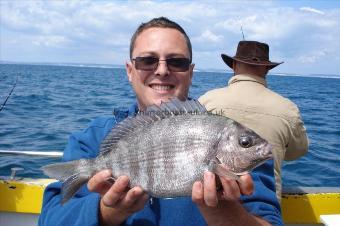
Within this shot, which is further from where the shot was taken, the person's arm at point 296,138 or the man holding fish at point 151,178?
the person's arm at point 296,138

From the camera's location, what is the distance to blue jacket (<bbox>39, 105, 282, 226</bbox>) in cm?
240

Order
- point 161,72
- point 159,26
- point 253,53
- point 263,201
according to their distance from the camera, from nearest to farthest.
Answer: point 263,201 < point 161,72 < point 159,26 < point 253,53

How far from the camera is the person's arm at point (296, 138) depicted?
4340mm

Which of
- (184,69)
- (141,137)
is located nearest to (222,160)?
(141,137)

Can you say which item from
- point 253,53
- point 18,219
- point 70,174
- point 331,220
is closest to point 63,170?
point 70,174

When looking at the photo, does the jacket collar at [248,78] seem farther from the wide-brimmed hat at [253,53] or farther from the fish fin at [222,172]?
the fish fin at [222,172]

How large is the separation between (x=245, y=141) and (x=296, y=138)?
8.43 feet

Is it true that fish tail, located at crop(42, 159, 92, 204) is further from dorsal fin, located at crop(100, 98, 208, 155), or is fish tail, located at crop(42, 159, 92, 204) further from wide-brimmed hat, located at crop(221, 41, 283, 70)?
wide-brimmed hat, located at crop(221, 41, 283, 70)

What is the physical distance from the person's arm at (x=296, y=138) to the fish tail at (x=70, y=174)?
2.61 m

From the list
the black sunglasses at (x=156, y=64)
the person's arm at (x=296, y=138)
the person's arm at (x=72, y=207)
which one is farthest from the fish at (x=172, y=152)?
the person's arm at (x=296, y=138)

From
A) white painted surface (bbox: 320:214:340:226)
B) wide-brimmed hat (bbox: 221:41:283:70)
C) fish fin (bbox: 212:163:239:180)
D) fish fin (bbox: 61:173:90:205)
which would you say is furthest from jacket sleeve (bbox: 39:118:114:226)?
wide-brimmed hat (bbox: 221:41:283:70)

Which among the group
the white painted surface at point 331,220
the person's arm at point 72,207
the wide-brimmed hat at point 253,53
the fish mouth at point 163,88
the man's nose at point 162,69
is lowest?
the white painted surface at point 331,220

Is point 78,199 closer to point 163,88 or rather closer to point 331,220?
point 163,88

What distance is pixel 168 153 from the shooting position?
2.13 meters
